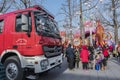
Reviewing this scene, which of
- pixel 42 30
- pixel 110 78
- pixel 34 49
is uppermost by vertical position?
pixel 42 30

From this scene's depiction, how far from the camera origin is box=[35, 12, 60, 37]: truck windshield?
407 inches

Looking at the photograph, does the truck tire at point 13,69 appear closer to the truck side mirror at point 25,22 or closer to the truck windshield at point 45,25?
the truck side mirror at point 25,22

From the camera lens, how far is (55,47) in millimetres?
11703

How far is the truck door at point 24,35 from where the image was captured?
9.98 m

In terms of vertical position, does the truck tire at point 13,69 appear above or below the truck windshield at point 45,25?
below

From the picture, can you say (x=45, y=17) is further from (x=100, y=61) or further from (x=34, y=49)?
(x=100, y=61)

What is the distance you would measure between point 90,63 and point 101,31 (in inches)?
889

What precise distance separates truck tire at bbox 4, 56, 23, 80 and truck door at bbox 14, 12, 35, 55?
0.49m

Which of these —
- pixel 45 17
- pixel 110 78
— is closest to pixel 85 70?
pixel 110 78

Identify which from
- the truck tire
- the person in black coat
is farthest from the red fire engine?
the person in black coat

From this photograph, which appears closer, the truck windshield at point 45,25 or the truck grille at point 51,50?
the truck windshield at point 45,25

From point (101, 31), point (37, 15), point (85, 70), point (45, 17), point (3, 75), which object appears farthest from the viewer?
point (101, 31)

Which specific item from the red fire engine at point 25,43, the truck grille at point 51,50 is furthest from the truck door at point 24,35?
the truck grille at point 51,50

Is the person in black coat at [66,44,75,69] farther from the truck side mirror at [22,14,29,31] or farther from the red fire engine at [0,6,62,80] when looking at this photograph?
the truck side mirror at [22,14,29,31]
